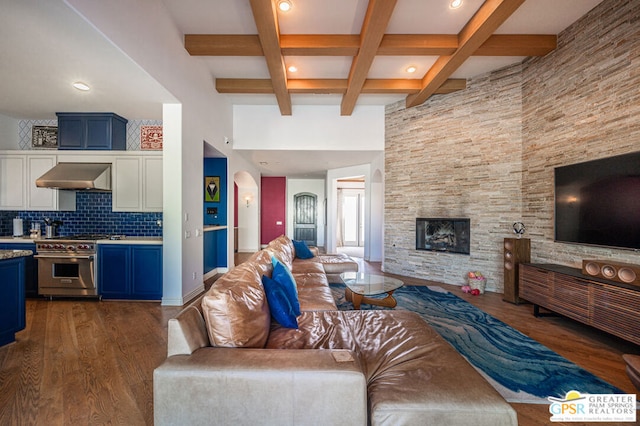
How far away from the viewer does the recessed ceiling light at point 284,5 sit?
2768 mm

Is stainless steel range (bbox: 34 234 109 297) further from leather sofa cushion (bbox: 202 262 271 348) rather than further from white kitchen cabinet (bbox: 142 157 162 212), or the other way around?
leather sofa cushion (bbox: 202 262 271 348)

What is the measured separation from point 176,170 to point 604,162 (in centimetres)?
498

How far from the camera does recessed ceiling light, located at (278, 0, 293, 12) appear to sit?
2768 mm

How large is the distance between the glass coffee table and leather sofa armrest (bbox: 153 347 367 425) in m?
1.89

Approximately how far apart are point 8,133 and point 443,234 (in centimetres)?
757

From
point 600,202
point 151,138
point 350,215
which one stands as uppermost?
point 151,138

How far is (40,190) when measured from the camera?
4.13m

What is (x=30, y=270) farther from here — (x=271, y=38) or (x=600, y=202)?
(x=600, y=202)

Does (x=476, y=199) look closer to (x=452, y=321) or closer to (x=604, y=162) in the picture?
(x=604, y=162)

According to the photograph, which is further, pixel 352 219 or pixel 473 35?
pixel 352 219

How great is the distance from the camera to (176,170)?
3500 mm

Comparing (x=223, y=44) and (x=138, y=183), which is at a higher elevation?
(x=223, y=44)

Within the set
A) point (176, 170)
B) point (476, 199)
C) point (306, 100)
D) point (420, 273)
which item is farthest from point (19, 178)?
point (476, 199)

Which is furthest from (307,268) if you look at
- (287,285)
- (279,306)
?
(279,306)
